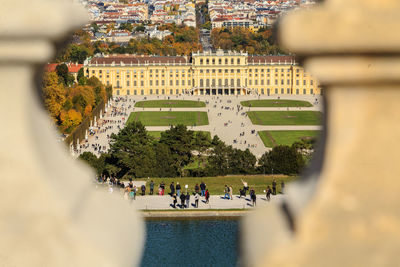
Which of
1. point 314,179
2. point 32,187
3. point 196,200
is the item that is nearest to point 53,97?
point 196,200

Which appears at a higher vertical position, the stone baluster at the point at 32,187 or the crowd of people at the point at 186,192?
the stone baluster at the point at 32,187

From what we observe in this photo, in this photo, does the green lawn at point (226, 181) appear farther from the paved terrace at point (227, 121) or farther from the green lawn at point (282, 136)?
the green lawn at point (282, 136)

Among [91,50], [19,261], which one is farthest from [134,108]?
[19,261]

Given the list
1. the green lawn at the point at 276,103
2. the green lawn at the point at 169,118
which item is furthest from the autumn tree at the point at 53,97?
the green lawn at the point at 276,103

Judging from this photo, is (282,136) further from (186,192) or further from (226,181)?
(186,192)

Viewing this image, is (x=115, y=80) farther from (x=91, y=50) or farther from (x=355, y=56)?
(x=355, y=56)
